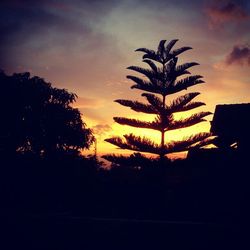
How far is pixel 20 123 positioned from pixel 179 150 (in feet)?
28.5

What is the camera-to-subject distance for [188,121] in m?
15.9

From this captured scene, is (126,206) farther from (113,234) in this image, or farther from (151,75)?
(113,234)

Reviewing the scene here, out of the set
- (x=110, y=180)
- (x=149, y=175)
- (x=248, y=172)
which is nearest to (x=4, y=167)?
(x=110, y=180)

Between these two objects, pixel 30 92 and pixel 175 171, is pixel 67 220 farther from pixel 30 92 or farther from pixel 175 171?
pixel 30 92

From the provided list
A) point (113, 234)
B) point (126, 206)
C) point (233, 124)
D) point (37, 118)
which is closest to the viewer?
point (113, 234)

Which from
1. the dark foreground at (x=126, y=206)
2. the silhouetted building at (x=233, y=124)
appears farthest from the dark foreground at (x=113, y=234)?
the silhouetted building at (x=233, y=124)

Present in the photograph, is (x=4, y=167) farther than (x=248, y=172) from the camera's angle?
Yes

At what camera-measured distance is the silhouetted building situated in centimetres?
633

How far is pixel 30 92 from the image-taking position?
18.4m

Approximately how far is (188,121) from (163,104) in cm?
145

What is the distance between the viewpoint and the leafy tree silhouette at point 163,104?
15.5 m

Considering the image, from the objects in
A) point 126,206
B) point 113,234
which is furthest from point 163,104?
point 113,234

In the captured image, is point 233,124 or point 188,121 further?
point 188,121

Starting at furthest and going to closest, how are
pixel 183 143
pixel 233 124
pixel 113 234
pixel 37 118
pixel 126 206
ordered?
pixel 37 118 → pixel 183 143 → pixel 126 206 → pixel 233 124 → pixel 113 234
